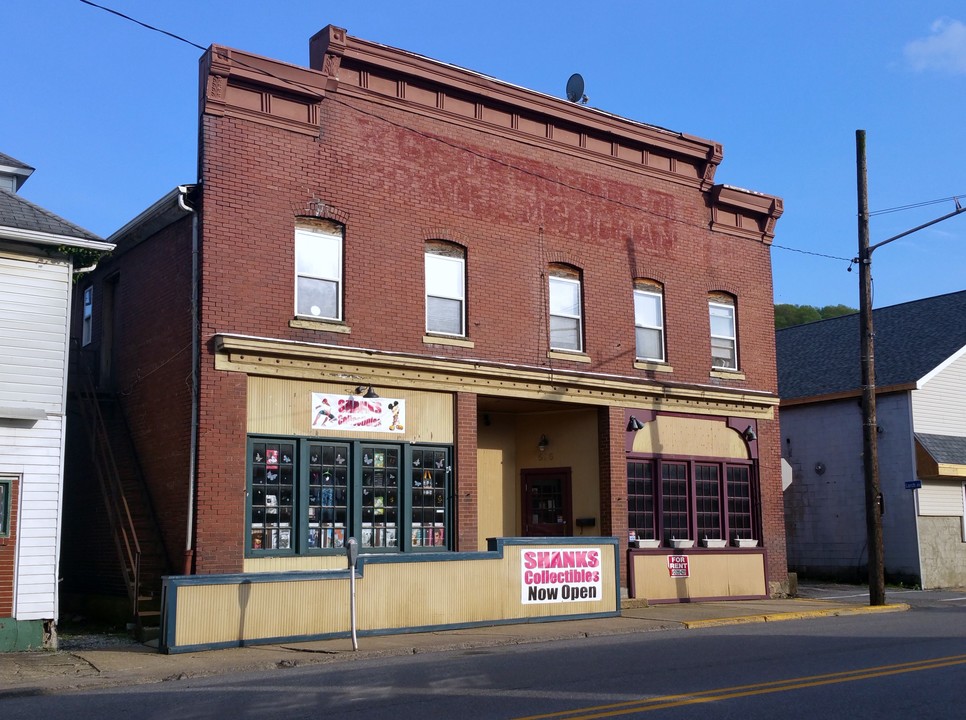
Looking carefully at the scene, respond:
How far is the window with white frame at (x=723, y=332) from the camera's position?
23312 millimetres

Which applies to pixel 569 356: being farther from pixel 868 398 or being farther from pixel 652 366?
pixel 868 398

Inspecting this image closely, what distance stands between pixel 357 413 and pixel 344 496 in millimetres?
1398

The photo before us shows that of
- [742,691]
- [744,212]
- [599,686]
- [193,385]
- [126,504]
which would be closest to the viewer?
[742,691]

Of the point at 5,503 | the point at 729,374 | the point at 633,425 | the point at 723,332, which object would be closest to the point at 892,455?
the point at 729,374

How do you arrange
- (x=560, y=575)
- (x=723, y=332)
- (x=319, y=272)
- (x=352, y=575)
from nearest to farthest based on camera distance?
(x=352, y=575) → (x=319, y=272) → (x=560, y=575) → (x=723, y=332)

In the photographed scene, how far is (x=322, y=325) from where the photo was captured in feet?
57.1

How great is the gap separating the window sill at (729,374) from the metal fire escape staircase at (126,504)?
39.6 feet

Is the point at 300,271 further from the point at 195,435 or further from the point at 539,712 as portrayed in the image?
the point at 539,712

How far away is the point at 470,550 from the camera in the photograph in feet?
61.0

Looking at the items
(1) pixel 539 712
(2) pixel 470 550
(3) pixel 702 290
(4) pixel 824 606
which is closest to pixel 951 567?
(4) pixel 824 606

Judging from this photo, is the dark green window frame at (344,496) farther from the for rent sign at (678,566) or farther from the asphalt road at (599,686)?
the for rent sign at (678,566)

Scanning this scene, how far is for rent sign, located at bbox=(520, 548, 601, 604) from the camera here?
17703 mm

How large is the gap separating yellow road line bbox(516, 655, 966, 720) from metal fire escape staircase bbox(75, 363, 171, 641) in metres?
8.29

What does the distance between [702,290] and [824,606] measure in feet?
23.1
